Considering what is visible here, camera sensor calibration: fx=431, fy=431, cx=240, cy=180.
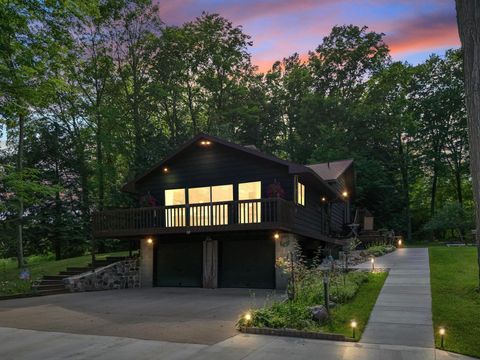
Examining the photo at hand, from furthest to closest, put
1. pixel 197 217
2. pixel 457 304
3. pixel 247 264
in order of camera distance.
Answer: pixel 247 264
pixel 197 217
pixel 457 304

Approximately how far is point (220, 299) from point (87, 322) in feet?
17.3

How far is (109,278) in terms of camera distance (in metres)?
19.6

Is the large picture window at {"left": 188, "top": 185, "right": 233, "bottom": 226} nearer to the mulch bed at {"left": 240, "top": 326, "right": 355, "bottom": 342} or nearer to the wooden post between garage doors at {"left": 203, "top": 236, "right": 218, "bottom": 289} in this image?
the wooden post between garage doors at {"left": 203, "top": 236, "right": 218, "bottom": 289}

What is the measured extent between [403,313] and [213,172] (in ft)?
38.4

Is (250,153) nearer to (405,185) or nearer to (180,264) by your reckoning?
(180,264)

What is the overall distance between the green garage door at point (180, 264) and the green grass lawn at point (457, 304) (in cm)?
989

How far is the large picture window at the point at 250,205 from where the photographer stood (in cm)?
1716

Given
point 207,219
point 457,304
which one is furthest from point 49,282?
point 457,304

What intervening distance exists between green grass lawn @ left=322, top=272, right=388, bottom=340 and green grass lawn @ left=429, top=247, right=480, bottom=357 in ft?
4.73

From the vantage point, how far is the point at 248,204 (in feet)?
57.5

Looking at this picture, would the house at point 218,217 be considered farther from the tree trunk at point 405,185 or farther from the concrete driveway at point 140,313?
the tree trunk at point 405,185

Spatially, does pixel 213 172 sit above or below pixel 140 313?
above

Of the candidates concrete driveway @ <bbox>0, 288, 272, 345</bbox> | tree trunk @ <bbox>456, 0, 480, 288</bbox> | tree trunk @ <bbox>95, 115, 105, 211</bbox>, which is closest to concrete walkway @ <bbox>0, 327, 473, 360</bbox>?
concrete driveway @ <bbox>0, 288, 272, 345</bbox>

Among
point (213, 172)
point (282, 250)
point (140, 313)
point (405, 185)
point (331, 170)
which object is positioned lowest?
point (140, 313)
